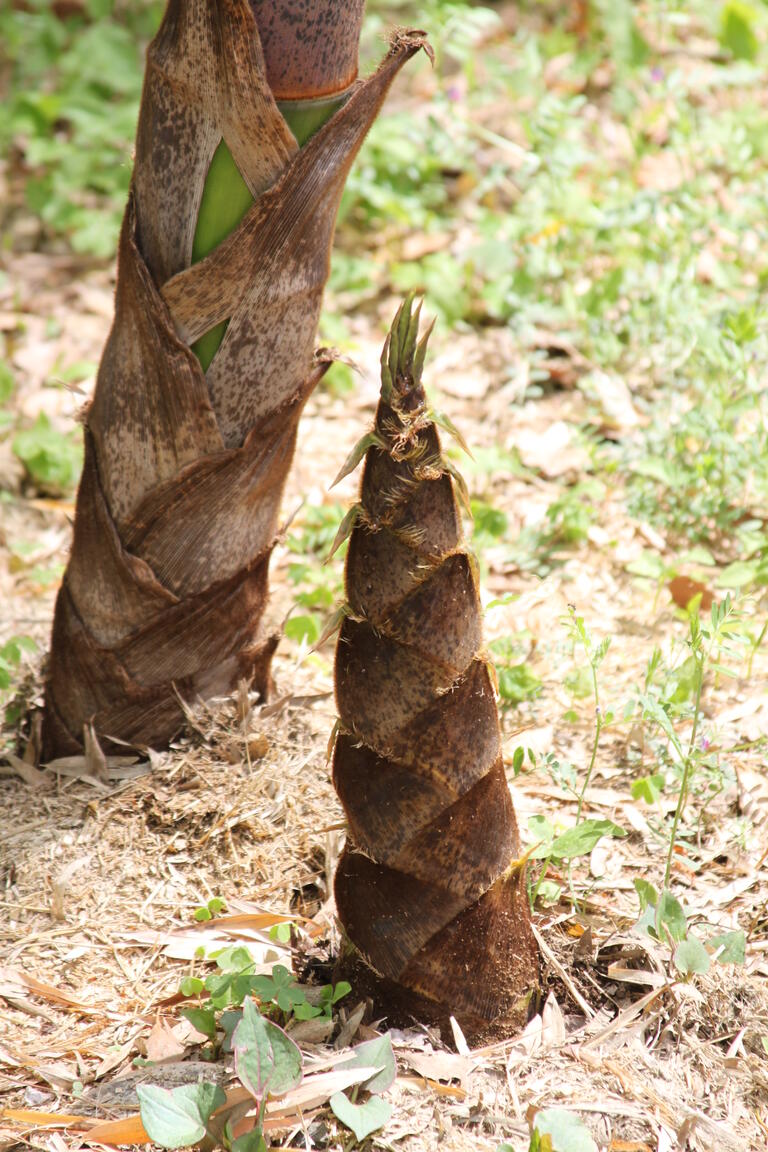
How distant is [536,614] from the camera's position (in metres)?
2.89

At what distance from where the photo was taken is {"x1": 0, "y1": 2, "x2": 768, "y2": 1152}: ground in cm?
169

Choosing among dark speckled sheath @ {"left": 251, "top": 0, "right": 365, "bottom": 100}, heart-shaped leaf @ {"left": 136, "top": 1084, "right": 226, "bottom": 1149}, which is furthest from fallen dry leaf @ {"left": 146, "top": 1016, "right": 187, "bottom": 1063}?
dark speckled sheath @ {"left": 251, "top": 0, "right": 365, "bottom": 100}

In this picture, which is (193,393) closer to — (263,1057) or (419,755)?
(419,755)

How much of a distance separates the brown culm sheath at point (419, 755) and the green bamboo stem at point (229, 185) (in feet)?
1.84

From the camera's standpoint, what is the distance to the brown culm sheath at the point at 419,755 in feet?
4.74

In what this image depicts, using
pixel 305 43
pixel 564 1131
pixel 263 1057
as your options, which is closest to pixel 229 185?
pixel 305 43

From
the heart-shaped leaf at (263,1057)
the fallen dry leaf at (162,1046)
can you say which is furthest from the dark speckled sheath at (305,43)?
the fallen dry leaf at (162,1046)

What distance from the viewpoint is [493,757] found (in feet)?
5.15

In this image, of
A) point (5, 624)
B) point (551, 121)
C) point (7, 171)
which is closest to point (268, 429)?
point (5, 624)

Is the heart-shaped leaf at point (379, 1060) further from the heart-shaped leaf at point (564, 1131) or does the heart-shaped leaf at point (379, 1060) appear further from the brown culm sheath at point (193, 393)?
the brown culm sheath at point (193, 393)

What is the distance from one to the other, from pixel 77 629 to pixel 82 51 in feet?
13.5

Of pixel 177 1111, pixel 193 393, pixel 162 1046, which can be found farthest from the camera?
pixel 193 393

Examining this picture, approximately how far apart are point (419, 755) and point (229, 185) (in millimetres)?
954

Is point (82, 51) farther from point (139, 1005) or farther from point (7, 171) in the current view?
point (139, 1005)
